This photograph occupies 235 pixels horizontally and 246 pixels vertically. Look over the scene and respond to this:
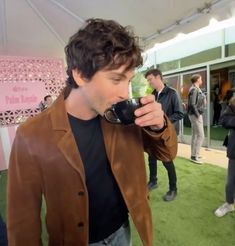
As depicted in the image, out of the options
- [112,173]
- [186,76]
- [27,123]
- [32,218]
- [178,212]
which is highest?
[186,76]

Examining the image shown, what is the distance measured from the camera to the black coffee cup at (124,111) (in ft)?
2.66

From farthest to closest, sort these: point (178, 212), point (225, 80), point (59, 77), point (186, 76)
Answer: point (186, 76) < point (225, 80) < point (59, 77) < point (178, 212)

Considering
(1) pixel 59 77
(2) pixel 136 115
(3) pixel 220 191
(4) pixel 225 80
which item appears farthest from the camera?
(4) pixel 225 80

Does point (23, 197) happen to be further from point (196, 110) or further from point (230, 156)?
point (196, 110)

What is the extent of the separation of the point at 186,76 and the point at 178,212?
3.95 metres

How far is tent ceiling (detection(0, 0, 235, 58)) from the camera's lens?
249 centimetres

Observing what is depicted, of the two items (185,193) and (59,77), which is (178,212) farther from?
(59,77)

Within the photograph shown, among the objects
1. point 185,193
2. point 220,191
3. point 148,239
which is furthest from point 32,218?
point 220,191

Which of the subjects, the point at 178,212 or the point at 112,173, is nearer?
the point at 112,173

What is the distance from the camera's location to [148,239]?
40.5 inches

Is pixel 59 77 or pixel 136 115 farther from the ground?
pixel 59 77

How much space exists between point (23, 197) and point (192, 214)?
6.63 feet

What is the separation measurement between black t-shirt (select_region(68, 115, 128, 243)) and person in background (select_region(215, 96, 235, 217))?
1493 mm

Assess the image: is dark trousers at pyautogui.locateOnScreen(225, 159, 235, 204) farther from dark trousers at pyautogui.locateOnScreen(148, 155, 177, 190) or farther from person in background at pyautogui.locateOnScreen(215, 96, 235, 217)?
dark trousers at pyautogui.locateOnScreen(148, 155, 177, 190)
